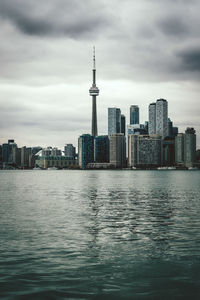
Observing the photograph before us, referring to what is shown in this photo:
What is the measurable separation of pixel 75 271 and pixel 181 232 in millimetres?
17152

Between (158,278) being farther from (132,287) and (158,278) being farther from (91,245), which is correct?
(91,245)

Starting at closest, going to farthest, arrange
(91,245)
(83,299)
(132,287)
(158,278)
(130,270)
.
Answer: (83,299) → (132,287) → (158,278) → (130,270) → (91,245)

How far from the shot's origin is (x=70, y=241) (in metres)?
34.0

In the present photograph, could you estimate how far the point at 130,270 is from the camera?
2462 centimetres

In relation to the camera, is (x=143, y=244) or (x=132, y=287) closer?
(x=132, y=287)

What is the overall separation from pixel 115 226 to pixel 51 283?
21612 mm

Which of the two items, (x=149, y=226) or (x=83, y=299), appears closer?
(x=83, y=299)

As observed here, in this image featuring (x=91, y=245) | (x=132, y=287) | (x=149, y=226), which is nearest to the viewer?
(x=132, y=287)

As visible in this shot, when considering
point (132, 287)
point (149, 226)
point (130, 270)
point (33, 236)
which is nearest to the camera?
point (132, 287)

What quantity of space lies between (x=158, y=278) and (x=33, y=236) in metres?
16.3

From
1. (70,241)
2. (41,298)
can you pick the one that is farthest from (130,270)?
(70,241)

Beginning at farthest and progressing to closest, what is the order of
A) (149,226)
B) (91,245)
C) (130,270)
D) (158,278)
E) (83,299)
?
(149,226) < (91,245) < (130,270) < (158,278) < (83,299)

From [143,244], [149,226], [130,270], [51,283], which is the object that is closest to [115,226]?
[149,226]

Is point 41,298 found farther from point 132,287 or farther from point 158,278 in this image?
point 158,278
